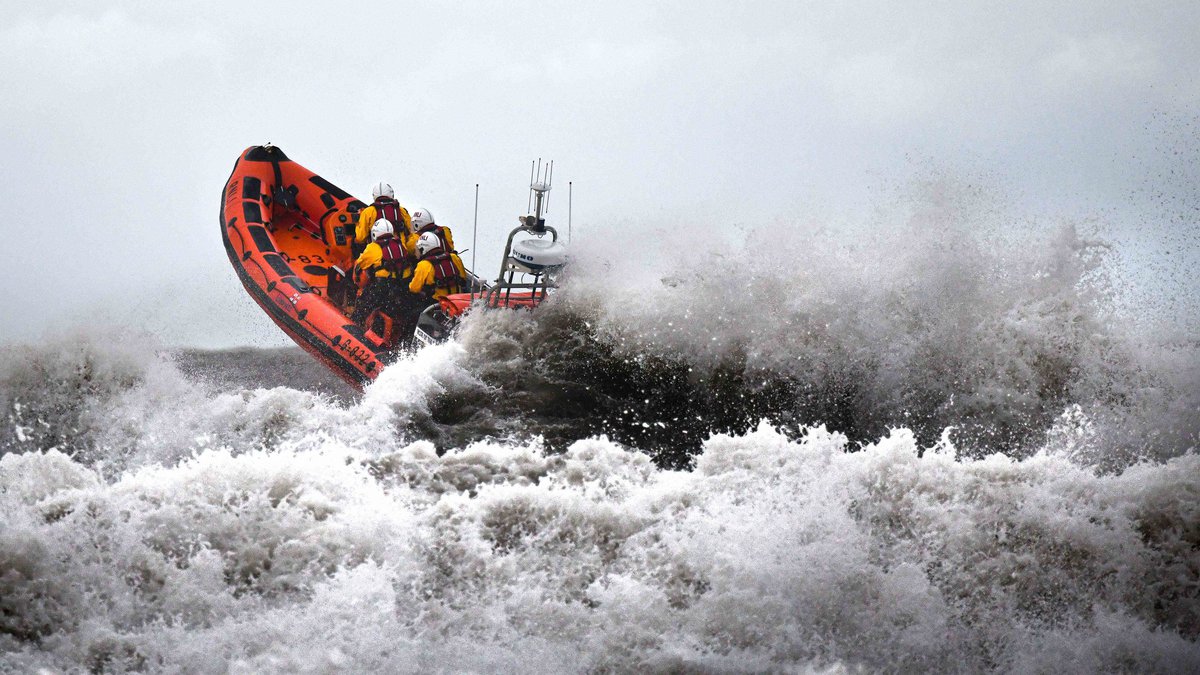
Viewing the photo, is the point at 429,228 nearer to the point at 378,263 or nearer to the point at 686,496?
the point at 378,263

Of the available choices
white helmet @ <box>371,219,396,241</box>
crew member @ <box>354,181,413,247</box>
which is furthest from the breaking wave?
crew member @ <box>354,181,413,247</box>

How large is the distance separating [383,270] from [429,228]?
0.54 metres

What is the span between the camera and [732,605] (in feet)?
15.5

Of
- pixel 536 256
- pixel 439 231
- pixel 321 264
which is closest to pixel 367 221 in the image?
pixel 321 264

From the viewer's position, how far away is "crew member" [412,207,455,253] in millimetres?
8164

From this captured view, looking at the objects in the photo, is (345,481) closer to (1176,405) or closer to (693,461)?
(693,461)

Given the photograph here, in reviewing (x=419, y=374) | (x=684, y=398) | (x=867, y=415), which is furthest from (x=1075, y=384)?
(x=419, y=374)

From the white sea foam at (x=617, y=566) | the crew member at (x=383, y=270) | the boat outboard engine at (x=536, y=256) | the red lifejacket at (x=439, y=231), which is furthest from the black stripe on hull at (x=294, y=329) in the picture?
the white sea foam at (x=617, y=566)

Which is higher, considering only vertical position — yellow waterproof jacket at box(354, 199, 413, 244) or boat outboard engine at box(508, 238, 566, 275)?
yellow waterproof jacket at box(354, 199, 413, 244)

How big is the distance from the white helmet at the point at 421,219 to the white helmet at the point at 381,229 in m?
0.21

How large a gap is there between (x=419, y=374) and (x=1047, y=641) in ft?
13.2

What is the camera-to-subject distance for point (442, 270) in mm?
7945

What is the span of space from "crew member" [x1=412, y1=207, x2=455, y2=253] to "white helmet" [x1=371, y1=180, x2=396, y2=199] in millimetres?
601

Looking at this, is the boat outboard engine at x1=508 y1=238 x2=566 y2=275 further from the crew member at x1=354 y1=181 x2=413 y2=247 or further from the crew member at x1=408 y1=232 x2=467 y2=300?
the crew member at x1=354 y1=181 x2=413 y2=247
